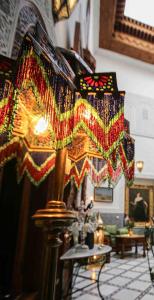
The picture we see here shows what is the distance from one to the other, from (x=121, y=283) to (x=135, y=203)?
6.36 meters

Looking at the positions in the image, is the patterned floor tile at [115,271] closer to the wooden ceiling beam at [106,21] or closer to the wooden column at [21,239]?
the wooden column at [21,239]

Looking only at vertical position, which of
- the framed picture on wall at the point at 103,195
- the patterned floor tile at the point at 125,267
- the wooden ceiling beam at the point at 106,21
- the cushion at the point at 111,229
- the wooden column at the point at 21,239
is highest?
the wooden ceiling beam at the point at 106,21

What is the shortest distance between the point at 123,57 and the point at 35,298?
11.6 m

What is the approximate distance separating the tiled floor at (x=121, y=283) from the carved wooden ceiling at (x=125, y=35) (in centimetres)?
907

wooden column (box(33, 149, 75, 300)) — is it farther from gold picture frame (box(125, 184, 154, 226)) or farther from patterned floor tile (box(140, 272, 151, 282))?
gold picture frame (box(125, 184, 154, 226))

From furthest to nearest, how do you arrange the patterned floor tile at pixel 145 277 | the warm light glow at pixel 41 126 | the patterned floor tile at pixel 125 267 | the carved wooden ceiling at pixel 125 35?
1. the carved wooden ceiling at pixel 125 35
2. the patterned floor tile at pixel 125 267
3. the patterned floor tile at pixel 145 277
4. the warm light glow at pixel 41 126

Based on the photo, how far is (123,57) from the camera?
12.1 meters

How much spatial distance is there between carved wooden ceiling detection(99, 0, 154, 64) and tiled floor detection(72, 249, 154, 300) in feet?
29.8

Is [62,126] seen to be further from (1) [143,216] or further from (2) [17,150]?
(1) [143,216]

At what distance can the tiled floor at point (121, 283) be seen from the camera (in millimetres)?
4055

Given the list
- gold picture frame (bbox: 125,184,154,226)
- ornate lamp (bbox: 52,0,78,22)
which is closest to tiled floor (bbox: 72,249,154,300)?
gold picture frame (bbox: 125,184,154,226)

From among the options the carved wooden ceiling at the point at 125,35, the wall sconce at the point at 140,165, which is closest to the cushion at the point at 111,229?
the wall sconce at the point at 140,165

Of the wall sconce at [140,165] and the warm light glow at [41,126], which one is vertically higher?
the wall sconce at [140,165]

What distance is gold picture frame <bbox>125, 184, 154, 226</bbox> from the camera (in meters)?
10.8
